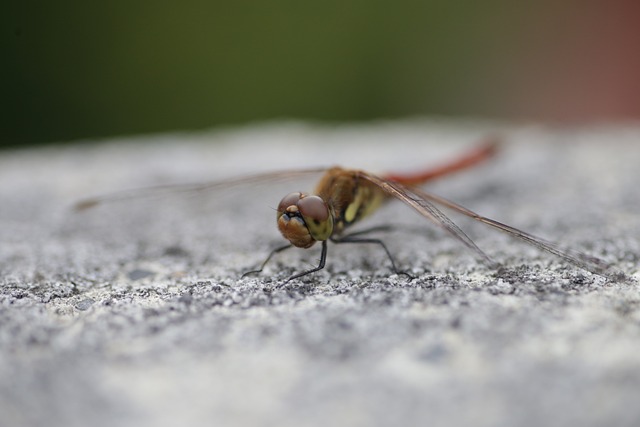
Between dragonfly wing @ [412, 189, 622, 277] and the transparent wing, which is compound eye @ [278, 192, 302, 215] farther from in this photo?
dragonfly wing @ [412, 189, 622, 277]

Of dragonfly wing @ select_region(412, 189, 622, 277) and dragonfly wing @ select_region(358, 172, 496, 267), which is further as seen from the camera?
dragonfly wing @ select_region(358, 172, 496, 267)

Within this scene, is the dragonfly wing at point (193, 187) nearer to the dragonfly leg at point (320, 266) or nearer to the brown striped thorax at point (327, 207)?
the brown striped thorax at point (327, 207)

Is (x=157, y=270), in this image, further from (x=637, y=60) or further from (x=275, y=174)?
(x=637, y=60)

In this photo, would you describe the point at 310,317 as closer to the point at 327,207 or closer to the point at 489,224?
the point at 327,207

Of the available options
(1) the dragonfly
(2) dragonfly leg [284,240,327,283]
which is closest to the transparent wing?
(1) the dragonfly

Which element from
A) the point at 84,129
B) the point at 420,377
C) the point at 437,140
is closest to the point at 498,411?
the point at 420,377

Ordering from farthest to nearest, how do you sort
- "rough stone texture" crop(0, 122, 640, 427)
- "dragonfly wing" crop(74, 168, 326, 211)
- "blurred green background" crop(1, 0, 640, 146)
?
"blurred green background" crop(1, 0, 640, 146), "dragonfly wing" crop(74, 168, 326, 211), "rough stone texture" crop(0, 122, 640, 427)

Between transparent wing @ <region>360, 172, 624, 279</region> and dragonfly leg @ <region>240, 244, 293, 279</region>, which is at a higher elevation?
transparent wing @ <region>360, 172, 624, 279</region>

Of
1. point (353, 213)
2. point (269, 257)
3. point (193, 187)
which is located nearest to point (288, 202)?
point (269, 257)
